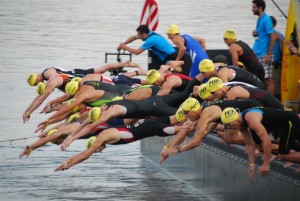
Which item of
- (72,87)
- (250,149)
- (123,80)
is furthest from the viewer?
(123,80)

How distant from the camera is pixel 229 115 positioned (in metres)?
16.8

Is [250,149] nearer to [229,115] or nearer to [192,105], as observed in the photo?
[229,115]

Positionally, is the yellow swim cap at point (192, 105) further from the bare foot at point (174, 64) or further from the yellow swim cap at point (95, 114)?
the bare foot at point (174, 64)

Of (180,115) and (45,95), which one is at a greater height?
(180,115)

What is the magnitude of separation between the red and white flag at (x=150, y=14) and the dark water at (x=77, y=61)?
3025mm

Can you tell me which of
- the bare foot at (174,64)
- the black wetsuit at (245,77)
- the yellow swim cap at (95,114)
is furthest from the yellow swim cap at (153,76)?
the black wetsuit at (245,77)

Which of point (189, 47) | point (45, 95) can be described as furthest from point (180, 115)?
point (45, 95)

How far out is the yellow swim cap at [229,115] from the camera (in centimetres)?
1683

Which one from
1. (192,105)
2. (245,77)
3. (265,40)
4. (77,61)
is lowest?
(77,61)

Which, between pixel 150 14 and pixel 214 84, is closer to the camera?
pixel 214 84

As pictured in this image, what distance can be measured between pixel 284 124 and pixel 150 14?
1151 cm

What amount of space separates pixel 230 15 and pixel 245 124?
54.1 metres

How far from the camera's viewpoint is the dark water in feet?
77.6

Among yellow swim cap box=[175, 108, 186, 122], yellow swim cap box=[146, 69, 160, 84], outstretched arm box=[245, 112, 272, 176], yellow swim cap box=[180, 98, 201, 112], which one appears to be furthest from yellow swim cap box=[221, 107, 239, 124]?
yellow swim cap box=[146, 69, 160, 84]
